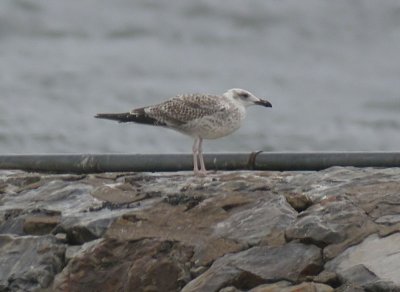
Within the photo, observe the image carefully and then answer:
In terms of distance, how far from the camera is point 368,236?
24.9ft

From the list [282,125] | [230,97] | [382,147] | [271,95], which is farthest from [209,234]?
[271,95]

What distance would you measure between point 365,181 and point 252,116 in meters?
16.9

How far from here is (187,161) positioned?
938 cm

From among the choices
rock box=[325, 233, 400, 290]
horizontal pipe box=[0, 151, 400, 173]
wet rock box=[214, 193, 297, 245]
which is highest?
horizontal pipe box=[0, 151, 400, 173]

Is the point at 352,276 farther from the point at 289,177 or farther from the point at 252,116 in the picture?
the point at 252,116

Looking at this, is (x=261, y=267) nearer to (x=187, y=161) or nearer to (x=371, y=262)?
(x=371, y=262)

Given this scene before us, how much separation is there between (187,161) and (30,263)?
5.05 feet

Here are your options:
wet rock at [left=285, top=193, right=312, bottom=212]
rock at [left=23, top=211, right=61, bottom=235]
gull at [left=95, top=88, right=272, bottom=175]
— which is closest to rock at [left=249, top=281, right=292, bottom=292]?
wet rock at [left=285, top=193, right=312, bottom=212]

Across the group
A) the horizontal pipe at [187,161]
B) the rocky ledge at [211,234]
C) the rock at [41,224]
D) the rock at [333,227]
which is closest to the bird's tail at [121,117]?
the horizontal pipe at [187,161]

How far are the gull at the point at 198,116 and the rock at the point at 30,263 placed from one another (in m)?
1.08

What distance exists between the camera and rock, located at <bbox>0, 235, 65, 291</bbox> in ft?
26.4

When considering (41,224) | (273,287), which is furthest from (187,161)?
(273,287)

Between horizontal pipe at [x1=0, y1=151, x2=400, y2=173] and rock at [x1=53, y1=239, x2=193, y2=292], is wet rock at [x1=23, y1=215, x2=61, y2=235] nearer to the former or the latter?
rock at [x1=53, y1=239, x2=193, y2=292]

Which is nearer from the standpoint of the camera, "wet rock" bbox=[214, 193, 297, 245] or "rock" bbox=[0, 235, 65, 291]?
"wet rock" bbox=[214, 193, 297, 245]
